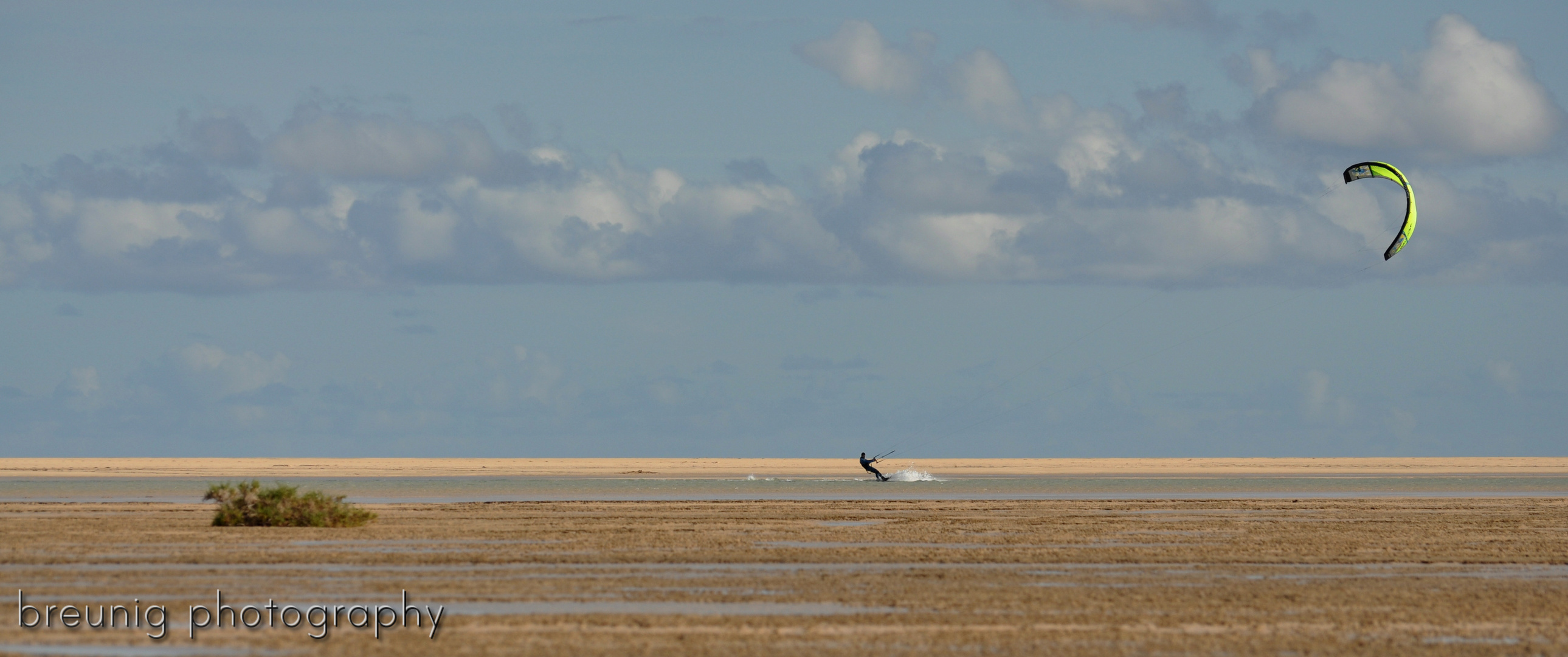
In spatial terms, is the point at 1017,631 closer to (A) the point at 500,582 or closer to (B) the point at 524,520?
(A) the point at 500,582

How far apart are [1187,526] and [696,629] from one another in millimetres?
19992

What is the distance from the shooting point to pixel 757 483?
2657 inches

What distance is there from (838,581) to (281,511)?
51.6 ft

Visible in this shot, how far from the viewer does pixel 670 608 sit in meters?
17.9

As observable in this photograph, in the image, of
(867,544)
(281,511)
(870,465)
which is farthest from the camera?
(870,465)

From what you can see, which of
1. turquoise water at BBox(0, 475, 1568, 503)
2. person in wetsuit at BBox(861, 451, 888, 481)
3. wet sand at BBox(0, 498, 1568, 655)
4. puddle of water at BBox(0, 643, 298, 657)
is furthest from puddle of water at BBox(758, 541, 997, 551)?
person in wetsuit at BBox(861, 451, 888, 481)

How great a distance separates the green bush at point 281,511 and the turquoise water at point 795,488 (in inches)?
536

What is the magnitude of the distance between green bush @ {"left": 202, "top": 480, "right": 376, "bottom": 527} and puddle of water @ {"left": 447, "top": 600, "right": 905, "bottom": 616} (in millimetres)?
14919

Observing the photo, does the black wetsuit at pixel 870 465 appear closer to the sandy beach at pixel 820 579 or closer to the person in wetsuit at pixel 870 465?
the person in wetsuit at pixel 870 465

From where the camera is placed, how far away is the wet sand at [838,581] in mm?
15328

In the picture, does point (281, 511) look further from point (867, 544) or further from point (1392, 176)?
point (1392, 176)

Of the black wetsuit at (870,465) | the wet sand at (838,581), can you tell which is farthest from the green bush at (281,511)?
the black wetsuit at (870,465)

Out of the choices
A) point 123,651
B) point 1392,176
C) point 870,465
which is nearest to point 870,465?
point 870,465

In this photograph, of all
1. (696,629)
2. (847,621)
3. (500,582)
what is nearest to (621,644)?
(696,629)
